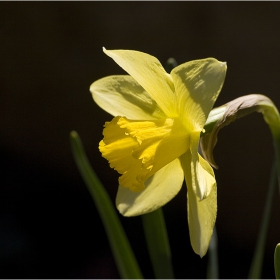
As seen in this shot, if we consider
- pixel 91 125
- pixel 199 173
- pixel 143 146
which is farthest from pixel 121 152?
pixel 91 125

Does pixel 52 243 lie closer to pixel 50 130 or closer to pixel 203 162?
pixel 50 130

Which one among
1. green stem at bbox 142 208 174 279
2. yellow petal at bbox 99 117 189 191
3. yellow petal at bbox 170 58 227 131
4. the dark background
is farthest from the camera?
the dark background

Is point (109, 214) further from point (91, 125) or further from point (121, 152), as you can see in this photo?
point (91, 125)

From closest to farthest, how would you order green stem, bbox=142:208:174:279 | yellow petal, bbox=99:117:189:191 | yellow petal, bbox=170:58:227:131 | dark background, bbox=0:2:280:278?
yellow petal, bbox=170:58:227:131 < yellow petal, bbox=99:117:189:191 < green stem, bbox=142:208:174:279 < dark background, bbox=0:2:280:278

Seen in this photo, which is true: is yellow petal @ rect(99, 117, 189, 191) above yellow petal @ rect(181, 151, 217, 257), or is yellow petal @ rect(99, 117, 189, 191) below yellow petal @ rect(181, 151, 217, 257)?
above

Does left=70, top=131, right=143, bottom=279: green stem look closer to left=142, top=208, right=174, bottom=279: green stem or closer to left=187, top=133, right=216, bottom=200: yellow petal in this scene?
left=142, top=208, right=174, bottom=279: green stem

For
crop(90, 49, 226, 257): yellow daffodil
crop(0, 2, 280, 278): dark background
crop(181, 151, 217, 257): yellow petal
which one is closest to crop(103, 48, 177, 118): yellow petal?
crop(90, 49, 226, 257): yellow daffodil

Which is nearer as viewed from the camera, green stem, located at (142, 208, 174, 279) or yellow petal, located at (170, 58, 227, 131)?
yellow petal, located at (170, 58, 227, 131)

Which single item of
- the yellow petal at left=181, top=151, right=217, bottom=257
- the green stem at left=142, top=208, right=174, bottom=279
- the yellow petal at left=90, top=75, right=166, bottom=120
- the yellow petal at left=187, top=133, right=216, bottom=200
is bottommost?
the green stem at left=142, top=208, right=174, bottom=279

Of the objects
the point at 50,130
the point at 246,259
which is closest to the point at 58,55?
the point at 50,130
